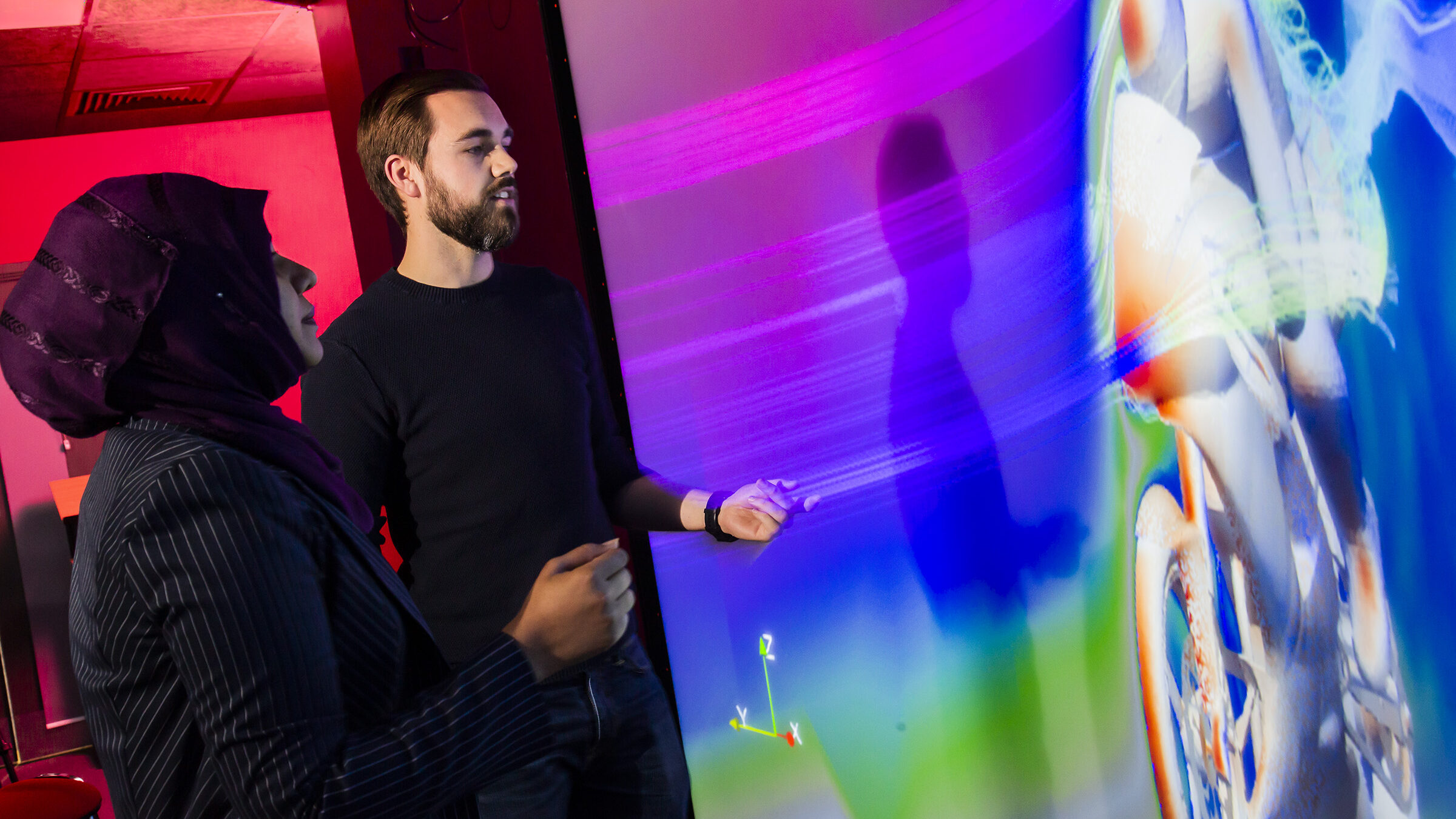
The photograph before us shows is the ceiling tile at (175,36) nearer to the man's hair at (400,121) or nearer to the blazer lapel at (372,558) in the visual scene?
the man's hair at (400,121)

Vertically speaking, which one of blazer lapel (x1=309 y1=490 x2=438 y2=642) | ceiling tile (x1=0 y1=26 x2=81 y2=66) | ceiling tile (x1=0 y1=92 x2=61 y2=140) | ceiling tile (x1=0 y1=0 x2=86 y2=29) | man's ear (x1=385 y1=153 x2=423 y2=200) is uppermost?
ceiling tile (x1=0 y1=92 x2=61 y2=140)

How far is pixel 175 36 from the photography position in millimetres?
3586

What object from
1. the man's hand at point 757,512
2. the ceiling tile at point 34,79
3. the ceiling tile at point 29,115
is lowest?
the man's hand at point 757,512

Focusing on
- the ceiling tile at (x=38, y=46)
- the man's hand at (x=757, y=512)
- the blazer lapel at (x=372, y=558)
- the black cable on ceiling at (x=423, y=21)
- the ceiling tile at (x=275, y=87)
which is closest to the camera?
the blazer lapel at (x=372, y=558)

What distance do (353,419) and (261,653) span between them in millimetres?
794

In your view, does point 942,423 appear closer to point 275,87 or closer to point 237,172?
point 275,87

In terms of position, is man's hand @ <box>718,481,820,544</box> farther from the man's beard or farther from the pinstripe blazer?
the pinstripe blazer

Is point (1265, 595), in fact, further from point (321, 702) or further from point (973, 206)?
point (321, 702)


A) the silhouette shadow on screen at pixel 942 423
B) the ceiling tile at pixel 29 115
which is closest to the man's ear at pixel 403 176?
the silhouette shadow on screen at pixel 942 423

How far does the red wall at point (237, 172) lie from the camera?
15.0 ft

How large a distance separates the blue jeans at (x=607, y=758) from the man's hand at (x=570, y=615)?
502 millimetres

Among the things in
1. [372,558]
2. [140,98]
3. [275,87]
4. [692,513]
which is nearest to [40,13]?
[140,98]

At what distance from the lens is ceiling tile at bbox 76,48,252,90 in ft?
12.6

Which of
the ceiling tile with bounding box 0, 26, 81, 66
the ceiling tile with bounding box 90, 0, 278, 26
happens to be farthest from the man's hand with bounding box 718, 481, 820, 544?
the ceiling tile with bounding box 0, 26, 81, 66
